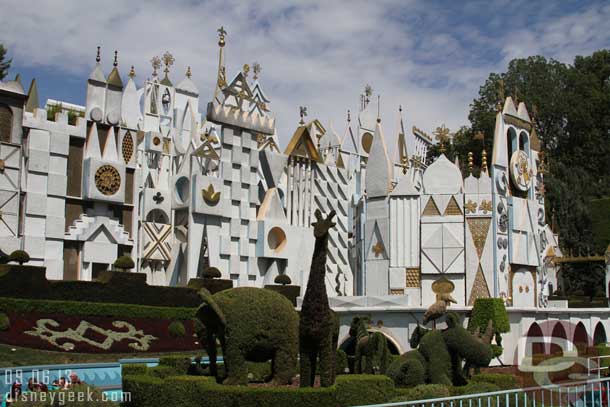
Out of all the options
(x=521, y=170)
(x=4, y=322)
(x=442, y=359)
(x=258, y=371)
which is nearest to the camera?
(x=442, y=359)

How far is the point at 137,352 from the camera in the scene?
1083 inches

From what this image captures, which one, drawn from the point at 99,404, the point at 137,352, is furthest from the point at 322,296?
the point at 137,352

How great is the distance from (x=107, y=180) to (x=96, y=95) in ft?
14.9

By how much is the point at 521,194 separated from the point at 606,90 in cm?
3260

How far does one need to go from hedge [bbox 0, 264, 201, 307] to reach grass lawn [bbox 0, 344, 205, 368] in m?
3.24

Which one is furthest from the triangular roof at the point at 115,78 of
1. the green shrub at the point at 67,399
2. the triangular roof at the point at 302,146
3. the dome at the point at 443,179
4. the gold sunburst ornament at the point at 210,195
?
the green shrub at the point at 67,399

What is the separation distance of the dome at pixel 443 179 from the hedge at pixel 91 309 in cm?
1384

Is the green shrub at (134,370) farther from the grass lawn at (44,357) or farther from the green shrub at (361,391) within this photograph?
the green shrub at (361,391)

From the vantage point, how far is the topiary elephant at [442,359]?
57.4 ft

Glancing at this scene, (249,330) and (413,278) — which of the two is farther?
(413,278)

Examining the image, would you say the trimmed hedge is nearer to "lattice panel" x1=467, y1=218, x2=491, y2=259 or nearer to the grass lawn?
the grass lawn

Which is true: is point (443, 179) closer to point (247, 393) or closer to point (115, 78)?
point (115, 78)

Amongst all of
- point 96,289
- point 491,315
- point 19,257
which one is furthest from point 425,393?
point 19,257

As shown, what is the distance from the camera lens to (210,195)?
38.2m
